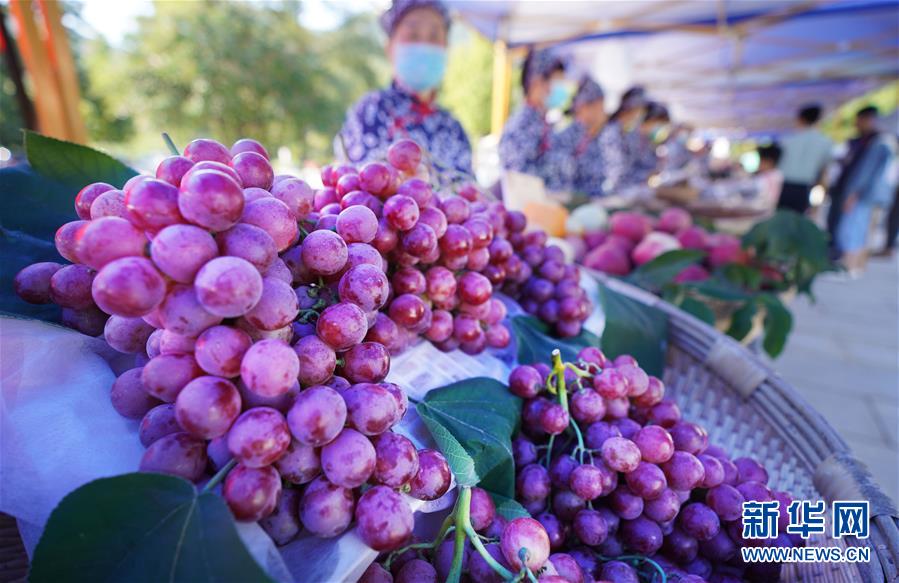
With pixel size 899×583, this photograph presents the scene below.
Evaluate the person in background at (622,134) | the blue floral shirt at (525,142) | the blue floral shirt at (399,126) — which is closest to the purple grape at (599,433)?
the blue floral shirt at (399,126)

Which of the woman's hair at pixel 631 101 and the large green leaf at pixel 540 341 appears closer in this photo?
the large green leaf at pixel 540 341

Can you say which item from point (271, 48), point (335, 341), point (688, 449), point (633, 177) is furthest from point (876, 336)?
point (271, 48)

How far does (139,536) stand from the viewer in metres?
0.39

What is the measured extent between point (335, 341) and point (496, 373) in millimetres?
375

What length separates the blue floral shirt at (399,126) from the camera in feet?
6.02

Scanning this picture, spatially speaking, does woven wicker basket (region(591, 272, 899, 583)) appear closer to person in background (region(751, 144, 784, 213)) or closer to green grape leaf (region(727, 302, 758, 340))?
green grape leaf (region(727, 302, 758, 340))

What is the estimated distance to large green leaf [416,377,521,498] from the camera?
21.8 inches

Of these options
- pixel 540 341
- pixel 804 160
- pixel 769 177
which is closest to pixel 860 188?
pixel 804 160

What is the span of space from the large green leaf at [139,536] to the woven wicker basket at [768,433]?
273 mm

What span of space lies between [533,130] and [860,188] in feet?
13.3

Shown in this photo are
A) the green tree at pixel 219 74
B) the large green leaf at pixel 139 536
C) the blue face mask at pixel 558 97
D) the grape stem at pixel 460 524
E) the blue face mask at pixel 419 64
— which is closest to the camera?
the large green leaf at pixel 139 536

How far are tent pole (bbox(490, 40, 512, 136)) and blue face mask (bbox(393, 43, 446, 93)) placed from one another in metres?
3.45

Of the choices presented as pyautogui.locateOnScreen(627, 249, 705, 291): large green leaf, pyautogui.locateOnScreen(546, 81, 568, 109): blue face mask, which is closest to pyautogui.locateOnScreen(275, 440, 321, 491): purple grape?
pyautogui.locateOnScreen(627, 249, 705, 291): large green leaf

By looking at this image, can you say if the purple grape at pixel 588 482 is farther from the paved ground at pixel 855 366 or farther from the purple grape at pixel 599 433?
the paved ground at pixel 855 366
